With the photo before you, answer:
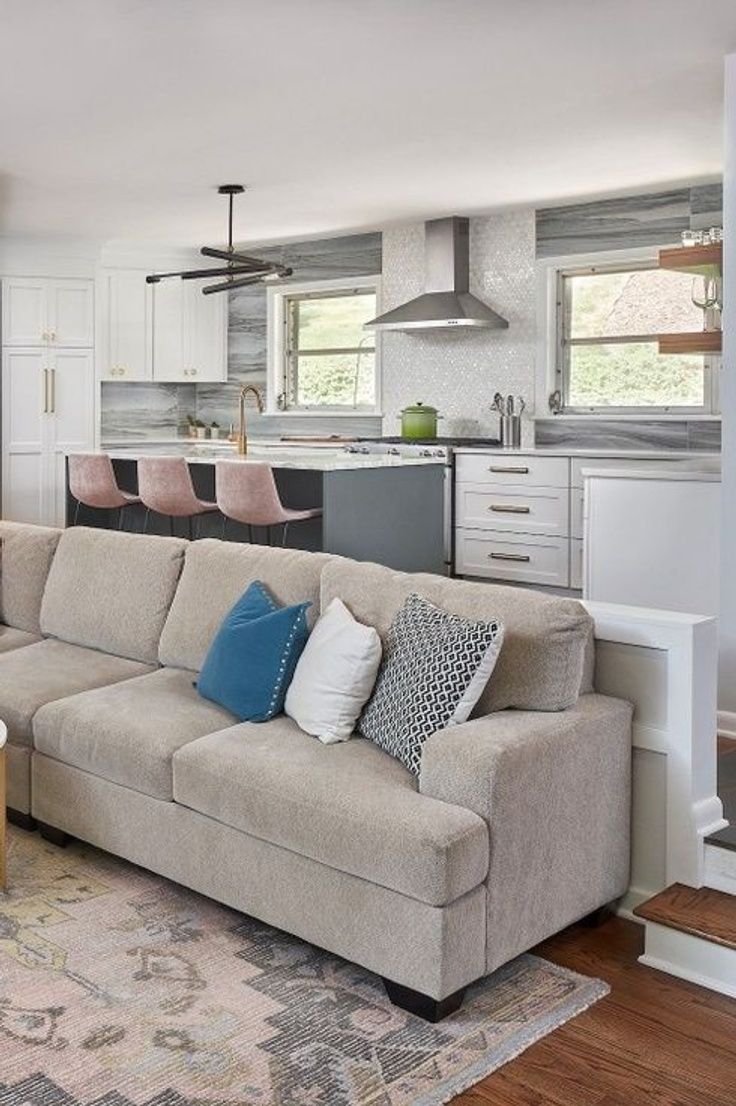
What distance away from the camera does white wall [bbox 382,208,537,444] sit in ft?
25.3

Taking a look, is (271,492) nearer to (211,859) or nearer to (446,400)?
(446,400)

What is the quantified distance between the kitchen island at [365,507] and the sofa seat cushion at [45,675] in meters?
2.14

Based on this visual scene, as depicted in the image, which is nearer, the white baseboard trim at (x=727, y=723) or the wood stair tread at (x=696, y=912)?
the wood stair tread at (x=696, y=912)

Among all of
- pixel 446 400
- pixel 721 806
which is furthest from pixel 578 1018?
pixel 446 400

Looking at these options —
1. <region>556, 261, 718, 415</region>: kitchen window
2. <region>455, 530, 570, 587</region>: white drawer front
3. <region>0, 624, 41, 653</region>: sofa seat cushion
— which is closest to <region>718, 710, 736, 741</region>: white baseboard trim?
<region>0, 624, 41, 653</region>: sofa seat cushion

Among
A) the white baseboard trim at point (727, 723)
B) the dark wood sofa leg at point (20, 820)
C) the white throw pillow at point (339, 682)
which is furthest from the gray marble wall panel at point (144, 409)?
the white throw pillow at point (339, 682)

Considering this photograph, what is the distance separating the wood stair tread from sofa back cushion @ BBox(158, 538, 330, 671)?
4.19 feet

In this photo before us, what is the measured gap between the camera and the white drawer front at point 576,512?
6926 mm

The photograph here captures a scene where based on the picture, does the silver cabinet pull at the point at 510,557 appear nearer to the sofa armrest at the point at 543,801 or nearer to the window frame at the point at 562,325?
the window frame at the point at 562,325

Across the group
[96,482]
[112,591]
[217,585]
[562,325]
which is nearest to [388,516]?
[96,482]

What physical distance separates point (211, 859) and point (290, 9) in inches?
103

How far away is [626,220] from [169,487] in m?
3.18

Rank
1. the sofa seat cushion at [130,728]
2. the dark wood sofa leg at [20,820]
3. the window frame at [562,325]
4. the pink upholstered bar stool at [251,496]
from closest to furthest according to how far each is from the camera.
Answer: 1. the sofa seat cushion at [130,728]
2. the dark wood sofa leg at [20,820]
3. the pink upholstered bar stool at [251,496]
4. the window frame at [562,325]

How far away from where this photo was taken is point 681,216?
6914 mm
